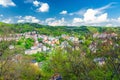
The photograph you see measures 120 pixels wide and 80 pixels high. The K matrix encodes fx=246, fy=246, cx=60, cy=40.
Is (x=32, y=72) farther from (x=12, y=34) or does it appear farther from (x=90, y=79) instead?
(x=12, y=34)

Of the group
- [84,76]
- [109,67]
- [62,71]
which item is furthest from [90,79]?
[62,71]

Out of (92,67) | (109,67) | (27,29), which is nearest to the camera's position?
(109,67)

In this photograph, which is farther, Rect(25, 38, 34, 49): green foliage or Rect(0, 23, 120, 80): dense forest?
Rect(25, 38, 34, 49): green foliage

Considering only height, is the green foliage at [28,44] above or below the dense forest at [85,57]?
below

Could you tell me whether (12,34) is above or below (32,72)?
above

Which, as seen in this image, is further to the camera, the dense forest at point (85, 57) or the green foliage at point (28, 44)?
the green foliage at point (28, 44)

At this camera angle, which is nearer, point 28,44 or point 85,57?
point 85,57

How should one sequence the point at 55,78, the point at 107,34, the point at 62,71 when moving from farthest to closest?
the point at 55,78 < the point at 62,71 < the point at 107,34

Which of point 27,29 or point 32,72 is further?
point 27,29

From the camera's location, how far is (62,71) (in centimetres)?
3528

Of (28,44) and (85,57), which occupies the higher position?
(85,57)

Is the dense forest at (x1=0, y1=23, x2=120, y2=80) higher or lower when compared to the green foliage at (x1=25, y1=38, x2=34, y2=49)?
higher

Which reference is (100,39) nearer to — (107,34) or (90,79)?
(107,34)

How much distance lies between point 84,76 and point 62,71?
7.48 metres
